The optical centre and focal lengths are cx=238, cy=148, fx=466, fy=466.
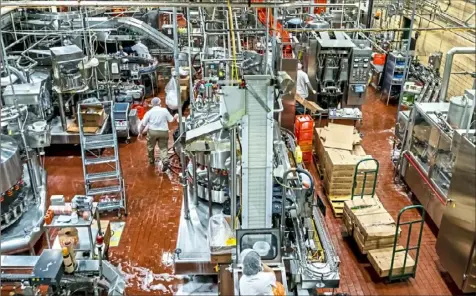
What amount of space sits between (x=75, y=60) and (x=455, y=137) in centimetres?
631

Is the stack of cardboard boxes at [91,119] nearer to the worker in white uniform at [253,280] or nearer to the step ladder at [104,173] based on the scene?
the step ladder at [104,173]

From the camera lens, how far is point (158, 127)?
7617mm

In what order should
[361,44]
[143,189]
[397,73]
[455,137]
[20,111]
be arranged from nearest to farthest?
1. [455,137]
2. [20,111]
3. [143,189]
4. [361,44]
5. [397,73]

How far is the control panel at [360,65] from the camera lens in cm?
901

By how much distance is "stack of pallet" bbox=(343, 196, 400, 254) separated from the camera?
5.57 m

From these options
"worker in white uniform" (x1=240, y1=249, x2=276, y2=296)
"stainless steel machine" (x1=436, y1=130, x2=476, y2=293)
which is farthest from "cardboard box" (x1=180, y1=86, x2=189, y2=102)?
"worker in white uniform" (x1=240, y1=249, x2=276, y2=296)

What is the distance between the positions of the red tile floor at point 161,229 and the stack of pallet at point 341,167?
1.19 feet

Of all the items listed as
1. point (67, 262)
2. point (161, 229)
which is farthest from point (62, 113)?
point (67, 262)

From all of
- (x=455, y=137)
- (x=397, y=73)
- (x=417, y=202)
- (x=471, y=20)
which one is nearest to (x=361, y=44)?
(x=397, y=73)

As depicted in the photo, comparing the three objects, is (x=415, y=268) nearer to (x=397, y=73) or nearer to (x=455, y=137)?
(x=455, y=137)

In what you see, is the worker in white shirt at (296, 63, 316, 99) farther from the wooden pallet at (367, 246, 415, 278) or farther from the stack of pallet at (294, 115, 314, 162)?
the wooden pallet at (367, 246, 415, 278)

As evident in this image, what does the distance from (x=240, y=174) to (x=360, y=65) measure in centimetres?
513

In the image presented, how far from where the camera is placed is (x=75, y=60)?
27.2ft

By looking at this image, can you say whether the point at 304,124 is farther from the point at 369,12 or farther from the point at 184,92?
the point at 369,12
